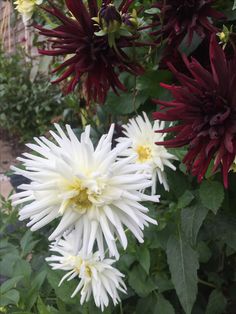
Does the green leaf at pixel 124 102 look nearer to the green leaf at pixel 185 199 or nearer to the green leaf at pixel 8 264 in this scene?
the green leaf at pixel 185 199

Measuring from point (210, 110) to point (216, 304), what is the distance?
554mm

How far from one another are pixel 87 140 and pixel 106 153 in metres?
0.02

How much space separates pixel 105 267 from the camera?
30.3 inches

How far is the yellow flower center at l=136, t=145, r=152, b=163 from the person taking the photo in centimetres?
74

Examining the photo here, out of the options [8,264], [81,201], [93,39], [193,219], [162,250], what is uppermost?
[93,39]

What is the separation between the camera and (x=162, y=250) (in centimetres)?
94

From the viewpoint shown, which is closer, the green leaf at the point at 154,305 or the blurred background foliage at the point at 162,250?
the blurred background foliage at the point at 162,250

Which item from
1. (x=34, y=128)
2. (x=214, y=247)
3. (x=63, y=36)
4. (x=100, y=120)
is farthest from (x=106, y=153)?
(x=34, y=128)

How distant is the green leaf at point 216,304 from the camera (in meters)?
0.93

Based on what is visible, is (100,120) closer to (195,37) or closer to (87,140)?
(195,37)

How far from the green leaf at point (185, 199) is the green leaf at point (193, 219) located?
0.01 m

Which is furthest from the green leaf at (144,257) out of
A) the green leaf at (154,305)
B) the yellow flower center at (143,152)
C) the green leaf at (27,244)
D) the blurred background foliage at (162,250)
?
the green leaf at (27,244)

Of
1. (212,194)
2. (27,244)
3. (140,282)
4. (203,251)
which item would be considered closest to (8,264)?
(27,244)

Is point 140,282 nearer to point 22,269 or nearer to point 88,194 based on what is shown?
point 22,269
